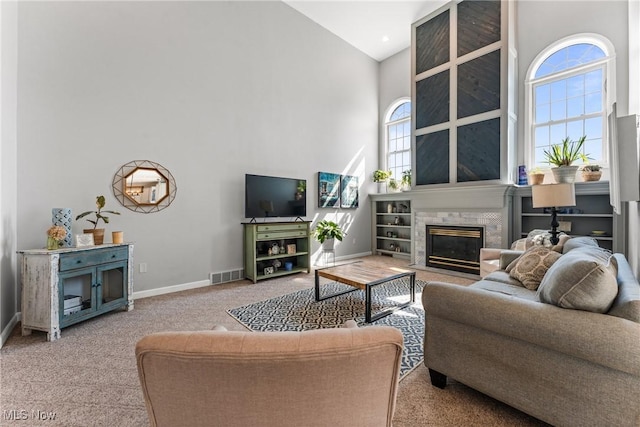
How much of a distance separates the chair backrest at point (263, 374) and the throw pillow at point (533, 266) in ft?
7.32

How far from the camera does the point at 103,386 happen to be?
178cm

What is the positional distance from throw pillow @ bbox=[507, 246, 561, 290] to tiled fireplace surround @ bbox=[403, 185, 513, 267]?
6.71ft

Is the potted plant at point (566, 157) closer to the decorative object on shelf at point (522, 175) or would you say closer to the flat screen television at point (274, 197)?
the decorative object on shelf at point (522, 175)

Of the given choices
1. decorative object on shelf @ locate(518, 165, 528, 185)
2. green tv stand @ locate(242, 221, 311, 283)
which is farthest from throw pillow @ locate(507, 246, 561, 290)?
green tv stand @ locate(242, 221, 311, 283)

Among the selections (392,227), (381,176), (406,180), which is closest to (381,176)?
(381,176)

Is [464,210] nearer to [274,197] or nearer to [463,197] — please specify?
[463,197]

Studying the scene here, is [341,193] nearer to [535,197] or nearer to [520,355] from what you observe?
[535,197]

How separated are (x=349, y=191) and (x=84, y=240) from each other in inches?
182

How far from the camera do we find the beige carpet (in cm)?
153

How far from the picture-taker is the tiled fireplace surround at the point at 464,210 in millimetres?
4359

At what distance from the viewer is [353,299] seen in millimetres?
3467

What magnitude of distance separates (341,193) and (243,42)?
3285 mm

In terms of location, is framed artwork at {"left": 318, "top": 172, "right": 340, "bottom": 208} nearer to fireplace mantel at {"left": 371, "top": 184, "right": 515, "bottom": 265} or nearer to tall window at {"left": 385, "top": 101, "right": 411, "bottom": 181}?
fireplace mantel at {"left": 371, "top": 184, "right": 515, "bottom": 265}

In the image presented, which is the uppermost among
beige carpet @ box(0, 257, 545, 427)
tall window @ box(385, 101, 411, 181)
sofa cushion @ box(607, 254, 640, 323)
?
tall window @ box(385, 101, 411, 181)
